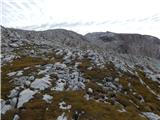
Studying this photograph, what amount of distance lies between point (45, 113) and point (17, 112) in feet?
10.3

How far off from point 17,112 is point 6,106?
2013 millimetres

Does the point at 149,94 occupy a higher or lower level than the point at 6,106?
lower

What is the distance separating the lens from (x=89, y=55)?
68.8m

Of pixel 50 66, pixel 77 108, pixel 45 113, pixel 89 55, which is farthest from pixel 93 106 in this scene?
pixel 89 55

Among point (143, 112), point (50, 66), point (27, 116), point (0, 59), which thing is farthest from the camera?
point (0, 59)

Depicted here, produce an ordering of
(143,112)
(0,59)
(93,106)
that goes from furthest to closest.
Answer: (0,59) → (143,112) → (93,106)

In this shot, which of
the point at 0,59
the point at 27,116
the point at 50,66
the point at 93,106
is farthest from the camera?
the point at 0,59

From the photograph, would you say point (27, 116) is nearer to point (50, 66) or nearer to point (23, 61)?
point (50, 66)

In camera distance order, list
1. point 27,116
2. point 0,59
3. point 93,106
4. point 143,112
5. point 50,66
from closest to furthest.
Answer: point 27,116
point 93,106
point 143,112
point 50,66
point 0,59

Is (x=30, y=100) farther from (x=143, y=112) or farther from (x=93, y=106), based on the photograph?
(x=143, y=112)

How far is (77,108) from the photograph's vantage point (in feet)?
131

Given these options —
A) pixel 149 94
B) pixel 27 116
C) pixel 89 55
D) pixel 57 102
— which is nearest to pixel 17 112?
pixel 27 116

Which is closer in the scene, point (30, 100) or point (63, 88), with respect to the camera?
point (30, 100)

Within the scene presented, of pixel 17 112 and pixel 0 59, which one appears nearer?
pixel 17 112
